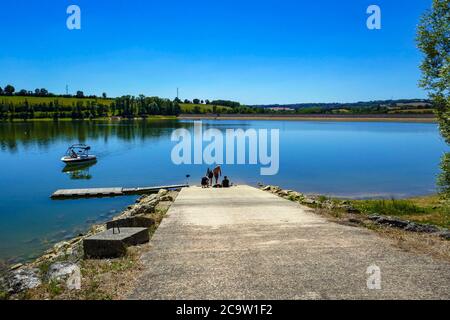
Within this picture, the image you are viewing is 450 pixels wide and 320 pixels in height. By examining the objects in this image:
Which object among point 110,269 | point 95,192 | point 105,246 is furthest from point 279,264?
point 95,192

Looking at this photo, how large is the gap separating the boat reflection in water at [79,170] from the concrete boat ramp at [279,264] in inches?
1405

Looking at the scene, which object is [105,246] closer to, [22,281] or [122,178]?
[22,281]

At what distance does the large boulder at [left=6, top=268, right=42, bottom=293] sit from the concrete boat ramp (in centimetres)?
220

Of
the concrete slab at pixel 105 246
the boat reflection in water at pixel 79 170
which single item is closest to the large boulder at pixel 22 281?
the concrete slab at pixel 105 246

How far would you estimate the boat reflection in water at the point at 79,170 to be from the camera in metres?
46.7

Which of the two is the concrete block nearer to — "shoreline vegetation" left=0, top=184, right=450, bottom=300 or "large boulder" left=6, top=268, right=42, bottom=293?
"shoreline vegetation" left=0, top=184, right=450, bottom=300

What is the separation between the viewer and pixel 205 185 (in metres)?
31.7

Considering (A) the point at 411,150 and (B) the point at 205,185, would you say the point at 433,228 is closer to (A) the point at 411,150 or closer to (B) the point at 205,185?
(B) the point at 205,185

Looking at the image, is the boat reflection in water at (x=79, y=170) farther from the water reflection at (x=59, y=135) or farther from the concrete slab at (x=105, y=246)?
the concrete slab at (x=105, y=246)

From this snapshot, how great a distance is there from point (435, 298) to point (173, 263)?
5.70 meters

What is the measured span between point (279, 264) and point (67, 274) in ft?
16.0

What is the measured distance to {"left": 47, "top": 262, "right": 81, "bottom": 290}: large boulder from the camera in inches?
312

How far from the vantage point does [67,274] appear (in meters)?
8.52
